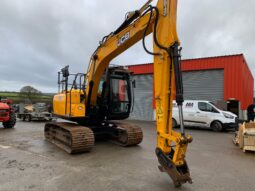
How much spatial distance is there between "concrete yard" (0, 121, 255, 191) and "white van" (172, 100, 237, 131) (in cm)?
543

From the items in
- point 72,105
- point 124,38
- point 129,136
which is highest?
point 124,38

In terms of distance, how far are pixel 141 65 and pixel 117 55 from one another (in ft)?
46.2

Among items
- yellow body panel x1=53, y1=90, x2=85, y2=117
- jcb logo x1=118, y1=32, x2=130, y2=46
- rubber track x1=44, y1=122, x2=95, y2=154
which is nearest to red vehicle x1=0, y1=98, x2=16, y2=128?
yellow body panel x1=53, y1=90, x2=85, y2=117

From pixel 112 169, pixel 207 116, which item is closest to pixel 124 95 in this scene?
pixel 112 169

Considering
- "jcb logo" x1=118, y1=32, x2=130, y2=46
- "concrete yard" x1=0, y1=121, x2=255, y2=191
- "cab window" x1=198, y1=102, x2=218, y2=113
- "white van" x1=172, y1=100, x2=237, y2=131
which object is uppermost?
"jcb logo" x1=118, y1=32, x2=130, y2=46

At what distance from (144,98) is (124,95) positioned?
40.9 feet

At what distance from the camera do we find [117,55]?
23.4 feet

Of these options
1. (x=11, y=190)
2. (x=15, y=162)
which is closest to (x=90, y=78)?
(x=15, y=162)

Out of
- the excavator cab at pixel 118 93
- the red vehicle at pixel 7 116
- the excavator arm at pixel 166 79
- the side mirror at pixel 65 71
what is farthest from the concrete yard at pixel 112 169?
the red vehicle at pixel 7 116

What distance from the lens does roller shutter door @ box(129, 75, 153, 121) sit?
2044 centimetres

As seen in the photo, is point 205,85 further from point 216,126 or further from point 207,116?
point 216,126

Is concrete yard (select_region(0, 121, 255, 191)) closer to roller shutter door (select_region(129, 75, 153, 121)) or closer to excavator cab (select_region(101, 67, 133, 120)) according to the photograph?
excavator cab (select_region(101, 67, 133, 120))

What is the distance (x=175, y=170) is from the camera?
3885 mm

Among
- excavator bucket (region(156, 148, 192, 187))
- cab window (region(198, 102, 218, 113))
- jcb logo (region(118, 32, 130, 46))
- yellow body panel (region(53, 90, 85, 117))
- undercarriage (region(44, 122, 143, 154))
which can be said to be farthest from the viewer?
cab window (region(198, 102, 218, 113))
